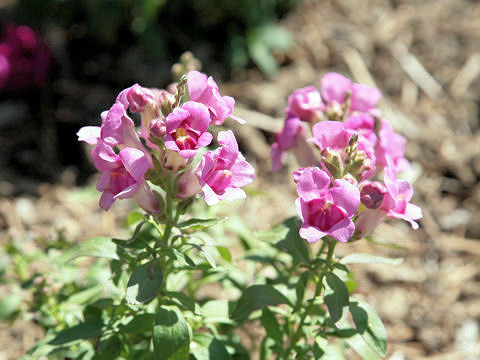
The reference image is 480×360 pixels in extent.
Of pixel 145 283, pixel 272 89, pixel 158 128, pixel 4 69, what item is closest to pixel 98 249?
pixel 145 283

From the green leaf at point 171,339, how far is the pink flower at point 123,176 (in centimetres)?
37

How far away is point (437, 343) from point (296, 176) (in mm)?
1926

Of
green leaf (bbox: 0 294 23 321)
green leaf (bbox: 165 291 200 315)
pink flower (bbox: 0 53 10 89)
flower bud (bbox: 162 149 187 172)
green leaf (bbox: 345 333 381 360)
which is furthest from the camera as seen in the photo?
pink flower (bbox: 0 53 10 89)

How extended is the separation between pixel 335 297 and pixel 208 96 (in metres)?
0.77

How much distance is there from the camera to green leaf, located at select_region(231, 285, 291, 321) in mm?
1963

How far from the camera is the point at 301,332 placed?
210cm

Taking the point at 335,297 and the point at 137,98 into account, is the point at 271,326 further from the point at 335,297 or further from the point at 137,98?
the point at 137,98

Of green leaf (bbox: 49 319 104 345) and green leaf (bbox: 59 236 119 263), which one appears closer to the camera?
green leaf (bbox: 59 236 119 263)

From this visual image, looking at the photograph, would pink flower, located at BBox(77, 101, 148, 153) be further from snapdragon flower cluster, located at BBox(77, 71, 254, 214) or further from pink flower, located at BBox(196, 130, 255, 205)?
pink flower, located at BBox(196, 130, 255, 205)

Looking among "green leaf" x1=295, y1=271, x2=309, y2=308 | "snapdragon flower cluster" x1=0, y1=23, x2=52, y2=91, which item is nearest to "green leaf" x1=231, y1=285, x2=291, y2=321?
"green leaf" x1=295, y1=271, x2=309, y2=308

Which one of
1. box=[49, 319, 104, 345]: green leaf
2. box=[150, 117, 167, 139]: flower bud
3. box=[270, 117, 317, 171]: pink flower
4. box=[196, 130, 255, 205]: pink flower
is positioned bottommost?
box=[49, 319, 104, 345]: green leaf

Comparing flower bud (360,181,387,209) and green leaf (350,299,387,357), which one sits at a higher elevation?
flower bud (360,181,387,209)

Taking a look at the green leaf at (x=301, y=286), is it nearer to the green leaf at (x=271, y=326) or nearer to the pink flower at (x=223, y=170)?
the green leaf at (x=271, y=326)

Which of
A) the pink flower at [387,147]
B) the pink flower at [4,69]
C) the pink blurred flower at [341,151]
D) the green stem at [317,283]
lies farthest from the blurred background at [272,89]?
the pink blurred flower at [341,151]
